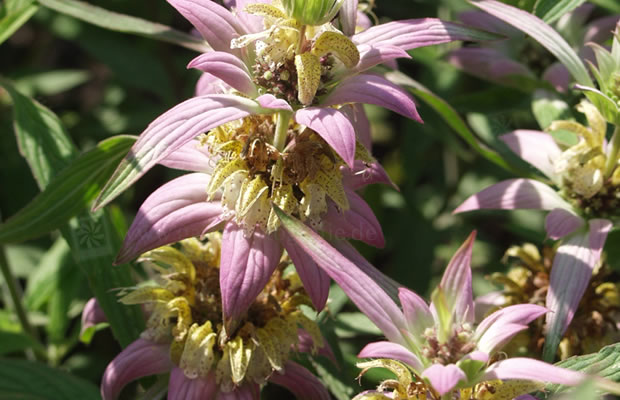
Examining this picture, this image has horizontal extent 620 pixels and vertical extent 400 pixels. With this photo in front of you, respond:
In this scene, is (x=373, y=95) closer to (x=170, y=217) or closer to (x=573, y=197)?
A: (x=170, y=217)

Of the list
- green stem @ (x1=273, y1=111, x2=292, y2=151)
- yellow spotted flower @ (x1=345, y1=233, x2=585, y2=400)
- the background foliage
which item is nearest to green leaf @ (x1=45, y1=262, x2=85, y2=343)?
the background foliage

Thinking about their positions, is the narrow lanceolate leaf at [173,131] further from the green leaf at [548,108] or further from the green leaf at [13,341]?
the green leaf at [548,108]

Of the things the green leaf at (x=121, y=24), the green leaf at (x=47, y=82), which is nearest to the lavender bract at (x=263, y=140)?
the green leaf at (x=121, y=24)

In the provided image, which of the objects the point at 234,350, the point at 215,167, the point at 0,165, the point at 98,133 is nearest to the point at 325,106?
the point at 215,167

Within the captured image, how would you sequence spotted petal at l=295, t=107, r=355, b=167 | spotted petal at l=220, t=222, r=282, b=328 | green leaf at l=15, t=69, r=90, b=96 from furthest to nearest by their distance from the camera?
green leaf at l=15, t=69, r=90, b=96
spotted petal at l=220, t=222, r=282, b=328
spotted petal at l=295, t=107, r=355, b=167

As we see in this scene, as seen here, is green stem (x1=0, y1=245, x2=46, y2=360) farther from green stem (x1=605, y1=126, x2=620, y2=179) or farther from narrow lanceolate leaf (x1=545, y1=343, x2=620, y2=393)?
green stem (x1=605, y1=126, x2=620, y2=179)

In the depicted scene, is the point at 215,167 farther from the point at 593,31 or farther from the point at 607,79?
the point at 593,31
